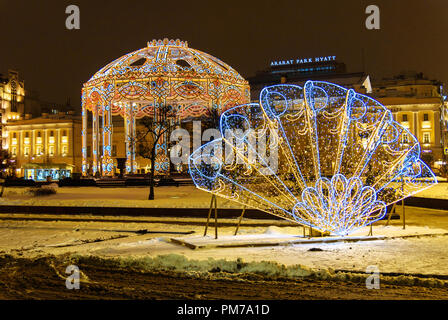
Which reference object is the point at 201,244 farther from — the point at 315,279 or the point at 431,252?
the point at 431,252

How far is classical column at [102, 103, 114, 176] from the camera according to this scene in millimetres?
38656

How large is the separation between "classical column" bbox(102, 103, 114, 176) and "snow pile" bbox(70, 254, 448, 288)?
2853cm

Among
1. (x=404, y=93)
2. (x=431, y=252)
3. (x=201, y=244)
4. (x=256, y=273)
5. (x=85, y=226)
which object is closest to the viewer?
(x=256, y=273)

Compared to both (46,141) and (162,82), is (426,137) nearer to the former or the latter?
(162,82)

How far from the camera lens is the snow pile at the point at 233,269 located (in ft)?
28.1

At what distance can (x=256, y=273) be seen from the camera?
9.23m

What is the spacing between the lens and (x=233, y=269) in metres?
9.55

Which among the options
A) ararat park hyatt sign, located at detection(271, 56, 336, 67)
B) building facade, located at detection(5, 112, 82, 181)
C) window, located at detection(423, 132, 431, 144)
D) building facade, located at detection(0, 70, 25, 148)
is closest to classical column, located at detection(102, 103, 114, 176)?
building facade, located at detection(5, 112, 82, 181)

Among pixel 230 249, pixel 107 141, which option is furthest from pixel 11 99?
pixel 230 249

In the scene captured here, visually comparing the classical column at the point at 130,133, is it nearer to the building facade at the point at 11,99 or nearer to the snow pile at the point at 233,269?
the snow pile at the point at 233,269

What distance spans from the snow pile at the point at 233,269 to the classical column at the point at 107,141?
28529 millimetres

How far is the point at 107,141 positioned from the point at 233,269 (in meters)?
31.1
